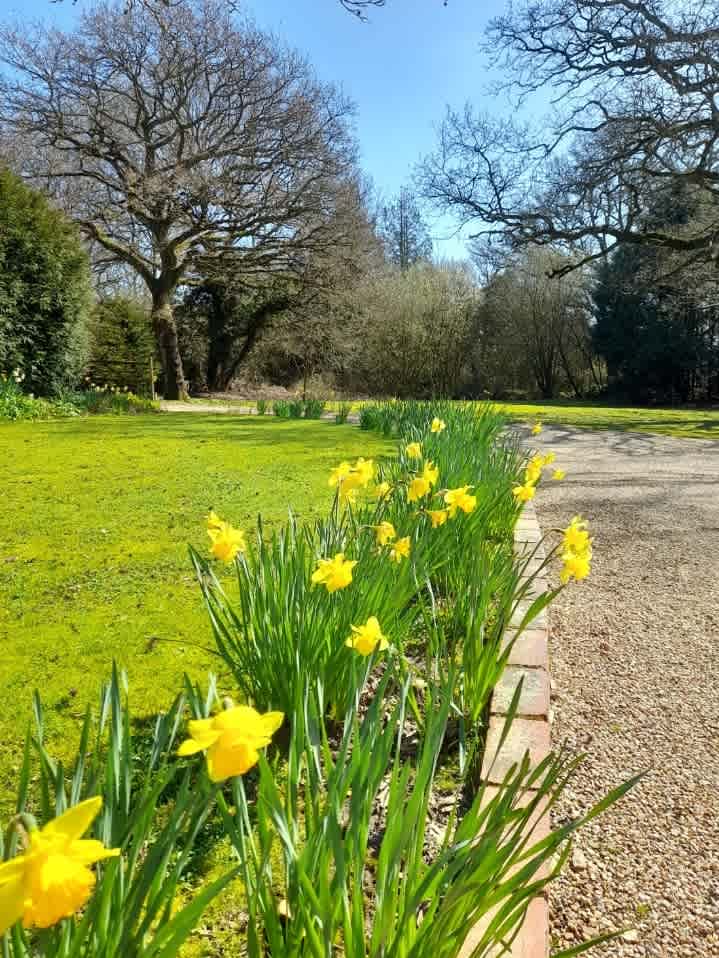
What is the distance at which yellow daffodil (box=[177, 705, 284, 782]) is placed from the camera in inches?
22.6

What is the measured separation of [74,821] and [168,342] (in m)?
14.8

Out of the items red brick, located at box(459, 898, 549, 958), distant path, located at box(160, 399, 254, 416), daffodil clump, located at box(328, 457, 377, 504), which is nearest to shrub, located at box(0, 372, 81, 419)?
distant path, located at box(160, 399, 254, 416)

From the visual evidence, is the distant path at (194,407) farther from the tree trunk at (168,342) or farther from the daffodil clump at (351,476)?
the daffodil clump at (351,476)

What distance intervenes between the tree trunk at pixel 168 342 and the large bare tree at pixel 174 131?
0.12ft

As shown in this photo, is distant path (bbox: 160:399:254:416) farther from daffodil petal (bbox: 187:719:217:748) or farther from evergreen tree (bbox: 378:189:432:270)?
evergreen tree (bbox: 378:189:432:270)

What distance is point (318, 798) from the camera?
2.88ft

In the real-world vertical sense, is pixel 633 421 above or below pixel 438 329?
below

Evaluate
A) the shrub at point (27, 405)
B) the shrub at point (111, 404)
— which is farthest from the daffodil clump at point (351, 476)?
the shrub at point (111, 404)

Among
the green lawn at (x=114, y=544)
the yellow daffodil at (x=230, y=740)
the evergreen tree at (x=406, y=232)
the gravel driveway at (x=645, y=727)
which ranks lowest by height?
the gravel driveway at (x=645, y=727)

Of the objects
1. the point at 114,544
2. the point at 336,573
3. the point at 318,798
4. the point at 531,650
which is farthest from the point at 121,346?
the point at 318,798

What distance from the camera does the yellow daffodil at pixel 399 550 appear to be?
5.02 feet

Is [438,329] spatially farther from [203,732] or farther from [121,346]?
[203,732]

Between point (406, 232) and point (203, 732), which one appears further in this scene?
point (406, 232)

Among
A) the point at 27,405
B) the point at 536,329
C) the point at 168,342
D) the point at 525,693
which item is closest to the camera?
the point at 525,693
